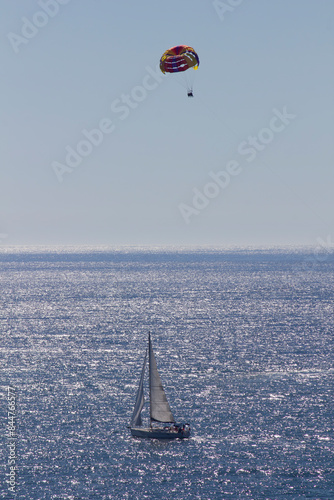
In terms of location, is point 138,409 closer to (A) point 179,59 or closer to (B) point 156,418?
(B) point 156,418

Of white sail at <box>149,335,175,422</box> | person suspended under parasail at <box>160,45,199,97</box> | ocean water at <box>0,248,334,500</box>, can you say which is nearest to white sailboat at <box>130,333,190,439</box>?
white sail at <box>149,335,175,422</box>

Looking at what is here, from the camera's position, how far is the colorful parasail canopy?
82.2 m

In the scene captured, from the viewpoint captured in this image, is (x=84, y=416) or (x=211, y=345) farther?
(x=211, y=345)

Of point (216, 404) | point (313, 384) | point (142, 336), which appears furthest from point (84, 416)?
point (142, 336)

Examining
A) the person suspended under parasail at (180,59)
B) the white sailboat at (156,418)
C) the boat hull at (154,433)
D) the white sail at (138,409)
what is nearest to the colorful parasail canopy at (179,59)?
the person suspended under parasail at (180,59)

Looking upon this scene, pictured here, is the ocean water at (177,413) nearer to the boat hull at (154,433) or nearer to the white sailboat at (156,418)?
the boat hull at (154,433)

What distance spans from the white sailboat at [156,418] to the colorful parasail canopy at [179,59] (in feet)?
126

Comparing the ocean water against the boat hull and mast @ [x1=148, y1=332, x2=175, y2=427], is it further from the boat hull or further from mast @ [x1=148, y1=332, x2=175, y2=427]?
mast @ [x1=148, y1=332, x2=175, y2=427]

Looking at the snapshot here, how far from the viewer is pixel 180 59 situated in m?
82.4

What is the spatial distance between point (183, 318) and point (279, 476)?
106982 mm

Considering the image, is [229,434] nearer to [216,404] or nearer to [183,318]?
[216,404]

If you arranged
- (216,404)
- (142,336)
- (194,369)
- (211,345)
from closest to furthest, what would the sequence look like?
(216,404) < (194,369) < (211,345) < (142,336)

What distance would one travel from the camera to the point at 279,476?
60.7m

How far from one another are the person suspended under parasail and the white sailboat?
38392 millimetres
